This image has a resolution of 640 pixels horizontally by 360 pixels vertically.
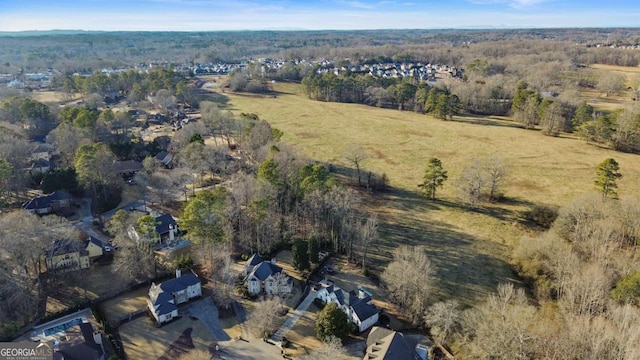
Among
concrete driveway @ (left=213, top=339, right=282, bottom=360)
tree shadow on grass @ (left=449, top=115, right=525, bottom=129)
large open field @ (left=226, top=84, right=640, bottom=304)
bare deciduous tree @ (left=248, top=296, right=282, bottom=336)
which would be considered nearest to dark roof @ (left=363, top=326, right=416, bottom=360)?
concrete driveway @ (left=213, top=339, right=282, bottom=360)

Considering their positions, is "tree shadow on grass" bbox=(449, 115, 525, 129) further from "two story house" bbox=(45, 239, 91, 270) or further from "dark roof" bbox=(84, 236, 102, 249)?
"two story house" bbox=(45, 239, 91, 270)

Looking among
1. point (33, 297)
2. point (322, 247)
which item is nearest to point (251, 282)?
point (322, 247)

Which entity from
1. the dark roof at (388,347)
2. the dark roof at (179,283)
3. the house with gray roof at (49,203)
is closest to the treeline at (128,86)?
the house with gray roof at (49,203)

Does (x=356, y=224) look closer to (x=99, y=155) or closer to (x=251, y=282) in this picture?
(x=251, y=282)

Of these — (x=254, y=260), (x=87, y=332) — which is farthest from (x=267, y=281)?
(x=87, y=332)

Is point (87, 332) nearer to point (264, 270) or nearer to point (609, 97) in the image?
point (264, 270)

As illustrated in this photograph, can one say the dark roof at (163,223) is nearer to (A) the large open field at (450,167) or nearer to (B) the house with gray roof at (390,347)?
(A) the large open field at (450,167)
